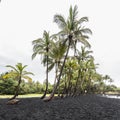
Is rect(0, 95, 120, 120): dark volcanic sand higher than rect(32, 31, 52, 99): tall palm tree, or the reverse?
rect(32, 31, 52, 99): tall palm tree

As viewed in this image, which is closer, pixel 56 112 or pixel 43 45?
pixel 56 112

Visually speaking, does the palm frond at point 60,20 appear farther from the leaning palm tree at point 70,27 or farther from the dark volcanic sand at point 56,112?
the dark volcanic sand at point 56,112

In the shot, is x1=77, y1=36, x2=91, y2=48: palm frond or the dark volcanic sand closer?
→ the dark volcanic sand

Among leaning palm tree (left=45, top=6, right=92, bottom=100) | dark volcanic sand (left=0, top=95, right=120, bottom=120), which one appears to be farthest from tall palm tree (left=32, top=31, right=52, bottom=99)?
dark volcanic sand (left=0, top=95, right=120, bottom=120)

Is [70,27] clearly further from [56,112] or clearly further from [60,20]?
[56,112]

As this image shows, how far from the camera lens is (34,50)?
126 feet

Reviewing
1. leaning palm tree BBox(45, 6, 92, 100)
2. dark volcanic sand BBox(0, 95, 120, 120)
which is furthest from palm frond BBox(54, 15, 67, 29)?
dark volcanic sand BBox(0, 95, 120, 120)

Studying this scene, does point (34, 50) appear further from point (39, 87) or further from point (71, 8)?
point (39, 87)

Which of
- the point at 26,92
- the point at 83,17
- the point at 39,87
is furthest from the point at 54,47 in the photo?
the point at 39,87

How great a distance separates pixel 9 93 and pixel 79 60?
28405 millimetres

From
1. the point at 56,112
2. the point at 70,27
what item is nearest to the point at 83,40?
the point at 70,27

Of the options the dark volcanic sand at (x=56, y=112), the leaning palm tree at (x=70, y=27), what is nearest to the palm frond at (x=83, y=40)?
the leaning palm tree at (x=70, y=27)

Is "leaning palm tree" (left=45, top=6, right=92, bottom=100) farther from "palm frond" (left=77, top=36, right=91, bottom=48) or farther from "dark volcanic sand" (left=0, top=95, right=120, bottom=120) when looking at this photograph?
"dark volcanic sand" (left=0, top=95, right=120, bottom=120)

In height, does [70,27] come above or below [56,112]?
above
